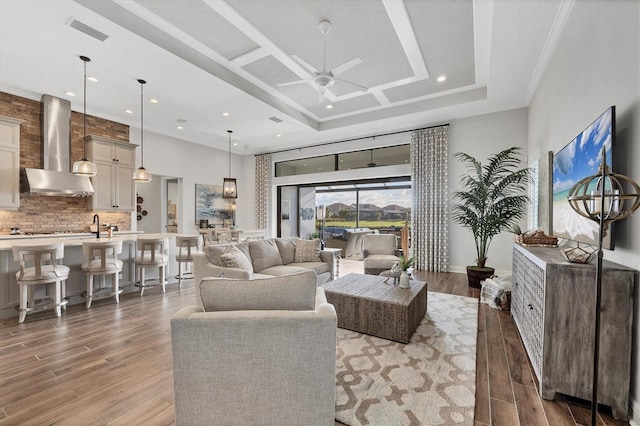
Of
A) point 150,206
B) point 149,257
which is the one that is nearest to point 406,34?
point 149,257

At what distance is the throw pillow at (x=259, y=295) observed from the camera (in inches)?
59.4

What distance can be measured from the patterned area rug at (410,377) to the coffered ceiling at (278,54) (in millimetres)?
3025

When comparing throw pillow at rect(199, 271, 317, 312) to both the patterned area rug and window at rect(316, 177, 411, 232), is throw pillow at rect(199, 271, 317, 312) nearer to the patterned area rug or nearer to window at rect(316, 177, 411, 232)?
the patterned area rug

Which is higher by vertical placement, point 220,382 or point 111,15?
point 111,15

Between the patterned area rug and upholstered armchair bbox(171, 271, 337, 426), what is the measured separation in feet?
1.66

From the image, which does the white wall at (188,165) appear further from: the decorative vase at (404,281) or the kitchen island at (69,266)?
the decorative vase at (404,281)

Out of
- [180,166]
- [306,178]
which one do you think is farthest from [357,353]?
[180,166]

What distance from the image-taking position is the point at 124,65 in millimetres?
3877

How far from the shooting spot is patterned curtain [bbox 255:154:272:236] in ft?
29.0

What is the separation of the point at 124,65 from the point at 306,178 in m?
5.03

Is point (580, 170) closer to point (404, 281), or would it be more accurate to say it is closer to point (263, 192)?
point (404, 281)

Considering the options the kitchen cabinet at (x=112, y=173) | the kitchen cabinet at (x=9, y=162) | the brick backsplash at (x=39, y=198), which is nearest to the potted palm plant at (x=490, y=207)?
the kitchen cabinet at (x=112, y=173)

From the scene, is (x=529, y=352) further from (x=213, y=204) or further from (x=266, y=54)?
(x=213, y=204)

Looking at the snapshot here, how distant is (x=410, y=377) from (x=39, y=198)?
670 cm
